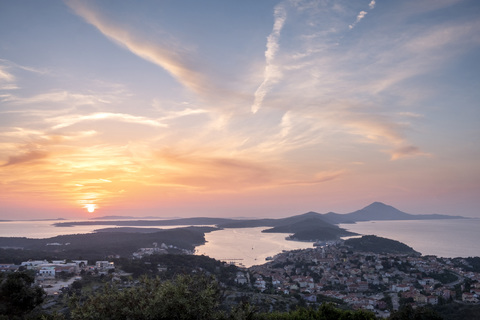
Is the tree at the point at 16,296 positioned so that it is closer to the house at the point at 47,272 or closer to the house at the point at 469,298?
the house at the point at 47,272

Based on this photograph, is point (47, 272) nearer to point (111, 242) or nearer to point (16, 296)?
point (16, 296)

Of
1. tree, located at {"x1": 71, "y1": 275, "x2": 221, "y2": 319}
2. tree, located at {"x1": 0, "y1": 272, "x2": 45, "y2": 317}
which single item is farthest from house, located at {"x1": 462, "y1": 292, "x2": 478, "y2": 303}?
tree, located at {"x1": 0, "y1": 272, "x2": 45, "y2": 317}

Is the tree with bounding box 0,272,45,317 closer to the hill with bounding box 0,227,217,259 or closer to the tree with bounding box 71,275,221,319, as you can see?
the tree with bounding box 71,275,221,319

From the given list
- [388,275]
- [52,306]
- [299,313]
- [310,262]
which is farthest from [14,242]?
[299,313]

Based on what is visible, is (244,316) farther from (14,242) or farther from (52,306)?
(14,242)

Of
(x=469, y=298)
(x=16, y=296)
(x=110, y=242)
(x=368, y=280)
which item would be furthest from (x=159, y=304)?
(x=110, y=242)

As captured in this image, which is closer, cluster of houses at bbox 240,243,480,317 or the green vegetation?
cluster of houses at bbox 240,243,480,317
